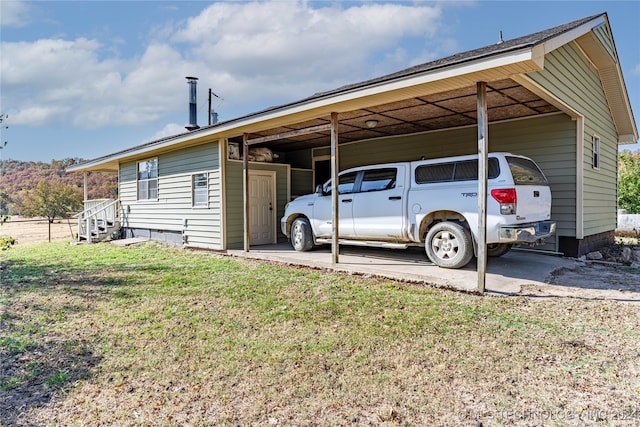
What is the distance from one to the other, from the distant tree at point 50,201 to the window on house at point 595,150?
111 ft

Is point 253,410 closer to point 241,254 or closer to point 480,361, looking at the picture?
point 480,361

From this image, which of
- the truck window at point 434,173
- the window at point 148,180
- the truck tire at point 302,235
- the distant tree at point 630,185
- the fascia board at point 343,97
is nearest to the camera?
the fascia board at point 343,97

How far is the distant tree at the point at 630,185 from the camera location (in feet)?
50.6

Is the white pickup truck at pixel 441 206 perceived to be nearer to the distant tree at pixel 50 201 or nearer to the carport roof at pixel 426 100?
the carport roof at pixel 426 100

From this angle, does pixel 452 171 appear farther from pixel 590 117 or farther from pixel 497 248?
pixel 590 117

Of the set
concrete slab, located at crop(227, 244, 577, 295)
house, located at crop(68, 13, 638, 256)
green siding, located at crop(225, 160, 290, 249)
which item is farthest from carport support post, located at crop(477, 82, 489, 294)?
green siding, located at crop(225, 160, 290, 249)

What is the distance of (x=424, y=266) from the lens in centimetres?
670

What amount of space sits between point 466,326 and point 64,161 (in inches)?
2202

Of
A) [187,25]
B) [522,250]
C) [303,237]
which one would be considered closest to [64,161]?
[187,25]

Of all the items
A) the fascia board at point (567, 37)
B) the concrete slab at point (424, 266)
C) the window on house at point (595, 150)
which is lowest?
the concrete slab at point (424, 266)

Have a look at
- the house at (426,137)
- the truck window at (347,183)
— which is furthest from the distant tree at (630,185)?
→ the truck window at (347,183)

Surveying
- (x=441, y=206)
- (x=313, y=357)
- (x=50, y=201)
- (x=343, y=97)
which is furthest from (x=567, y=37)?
(x=50, y=201)

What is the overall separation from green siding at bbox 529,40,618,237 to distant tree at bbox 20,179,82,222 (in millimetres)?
33885

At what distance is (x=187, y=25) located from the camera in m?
10.4
